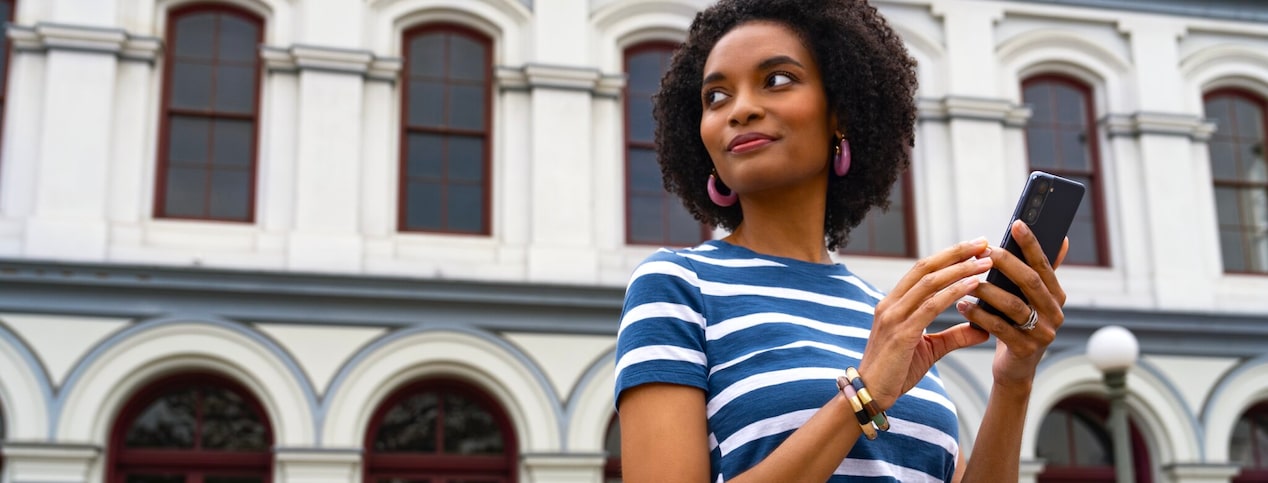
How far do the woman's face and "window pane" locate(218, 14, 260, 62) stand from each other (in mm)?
11927

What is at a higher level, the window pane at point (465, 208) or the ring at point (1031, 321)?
the window pane at point (465, 208)

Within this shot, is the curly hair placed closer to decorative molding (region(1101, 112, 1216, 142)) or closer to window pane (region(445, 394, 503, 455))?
window pane (region(445, 394, 503, 455))

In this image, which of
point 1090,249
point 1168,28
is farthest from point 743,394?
point 1168,28

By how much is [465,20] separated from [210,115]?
2.78 meters

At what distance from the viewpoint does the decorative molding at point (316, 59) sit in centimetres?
1316

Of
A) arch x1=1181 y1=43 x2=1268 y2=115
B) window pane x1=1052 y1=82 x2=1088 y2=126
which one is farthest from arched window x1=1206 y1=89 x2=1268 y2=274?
window pane x1=1052 y1=82 x2=1088 y2=126

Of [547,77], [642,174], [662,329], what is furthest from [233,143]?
[662,329]

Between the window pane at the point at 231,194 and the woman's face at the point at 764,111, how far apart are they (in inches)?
453

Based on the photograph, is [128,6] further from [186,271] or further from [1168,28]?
[1168,28]

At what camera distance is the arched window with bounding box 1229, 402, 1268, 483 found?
14.9 metres

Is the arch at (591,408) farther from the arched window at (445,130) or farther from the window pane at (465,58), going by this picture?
the window pane at (465,58)

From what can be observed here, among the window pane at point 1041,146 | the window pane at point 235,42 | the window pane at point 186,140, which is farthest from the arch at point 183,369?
the window pane at point 1041,146

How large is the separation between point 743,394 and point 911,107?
33.0 inches

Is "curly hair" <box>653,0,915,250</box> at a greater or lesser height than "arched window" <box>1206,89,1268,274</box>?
lesser
